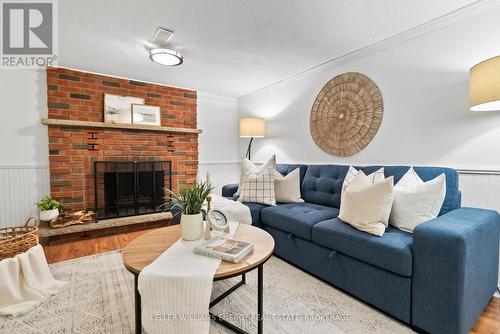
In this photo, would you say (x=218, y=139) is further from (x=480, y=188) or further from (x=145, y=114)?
(x=480, y=188)

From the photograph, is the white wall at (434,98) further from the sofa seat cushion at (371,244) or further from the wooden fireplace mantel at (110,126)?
the wooden fireplace mantel at (110,126)

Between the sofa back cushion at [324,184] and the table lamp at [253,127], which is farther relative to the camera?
the table lamp at [253,127]

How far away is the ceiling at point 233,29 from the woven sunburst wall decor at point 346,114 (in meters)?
0.35

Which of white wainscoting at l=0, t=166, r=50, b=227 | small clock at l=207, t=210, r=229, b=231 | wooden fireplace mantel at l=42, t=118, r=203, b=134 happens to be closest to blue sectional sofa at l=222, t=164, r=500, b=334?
small clock at l=207, t=210, r=229, b=231

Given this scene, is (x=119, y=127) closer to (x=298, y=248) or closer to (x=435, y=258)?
(x=298, y=248)

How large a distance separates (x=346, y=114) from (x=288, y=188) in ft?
3.48

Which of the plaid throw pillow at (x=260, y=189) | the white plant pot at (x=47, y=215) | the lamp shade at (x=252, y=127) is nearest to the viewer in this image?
the plaid throw pillow at (x=260, y=189)

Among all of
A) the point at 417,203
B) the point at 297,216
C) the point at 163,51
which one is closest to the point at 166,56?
the point at 163,51

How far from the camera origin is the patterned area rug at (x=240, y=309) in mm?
1378

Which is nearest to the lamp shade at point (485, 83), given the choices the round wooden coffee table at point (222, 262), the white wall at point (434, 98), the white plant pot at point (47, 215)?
the white wall at point (434, 98)

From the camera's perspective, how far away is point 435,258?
49.3 inches

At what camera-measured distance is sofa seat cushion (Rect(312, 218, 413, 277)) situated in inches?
54.0

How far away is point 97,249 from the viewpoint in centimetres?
259

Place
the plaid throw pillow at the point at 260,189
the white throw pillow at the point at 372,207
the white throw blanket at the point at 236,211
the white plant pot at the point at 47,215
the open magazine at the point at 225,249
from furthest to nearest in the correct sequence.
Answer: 1. the white plant pot at the point at 47,215
2. the plaid throw pillow at the point at 260,189
3. the white throw blanket at the point at 236,211
4. the white throw pillow at the point at 372,207
5. the open magazine at the point at 225,249
